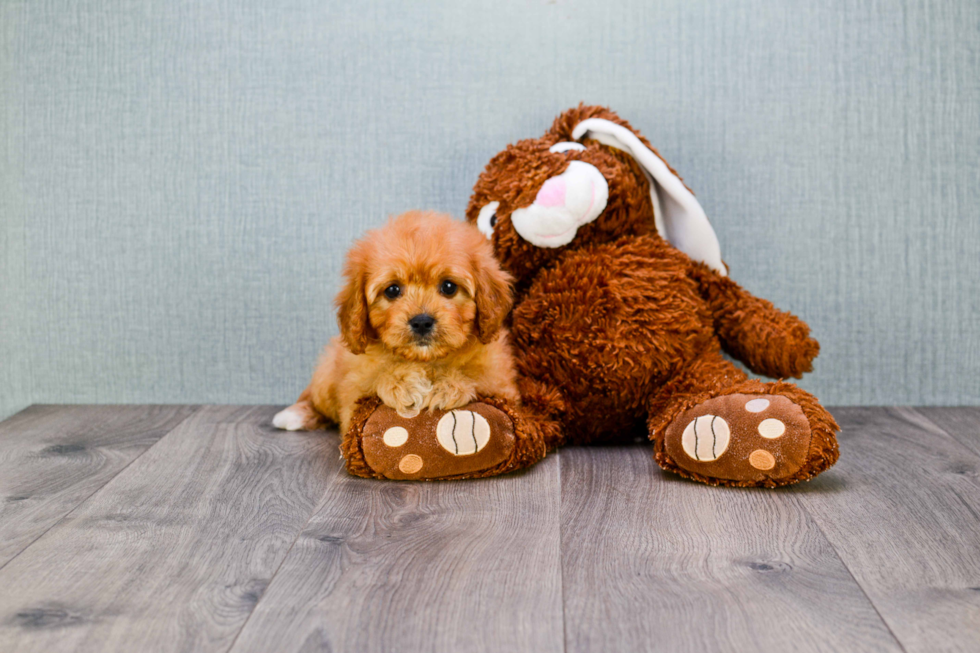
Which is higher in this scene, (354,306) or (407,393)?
(354,306)

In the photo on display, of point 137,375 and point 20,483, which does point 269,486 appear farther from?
point 137,375

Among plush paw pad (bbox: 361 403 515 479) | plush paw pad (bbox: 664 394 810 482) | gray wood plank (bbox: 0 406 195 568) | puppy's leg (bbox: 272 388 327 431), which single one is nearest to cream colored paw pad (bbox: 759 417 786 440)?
plush paw pad (bbox: 664 394 810 482)

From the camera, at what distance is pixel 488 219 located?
174 cm

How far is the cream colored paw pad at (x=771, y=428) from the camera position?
138cm

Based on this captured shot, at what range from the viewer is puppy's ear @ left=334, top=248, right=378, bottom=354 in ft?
4.86

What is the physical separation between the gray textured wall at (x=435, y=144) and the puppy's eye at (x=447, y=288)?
0.61 meters

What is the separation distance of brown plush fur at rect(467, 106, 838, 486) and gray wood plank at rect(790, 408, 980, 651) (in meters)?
0.25

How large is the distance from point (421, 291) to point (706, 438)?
565 mm

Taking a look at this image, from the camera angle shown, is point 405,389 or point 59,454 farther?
point 59,454

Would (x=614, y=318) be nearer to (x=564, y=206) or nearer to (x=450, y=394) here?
(x=564, y=206)

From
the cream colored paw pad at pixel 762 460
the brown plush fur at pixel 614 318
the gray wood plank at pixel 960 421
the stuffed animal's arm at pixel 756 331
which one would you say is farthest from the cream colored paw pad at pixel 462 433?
the gray wood plank at pixel 960 421

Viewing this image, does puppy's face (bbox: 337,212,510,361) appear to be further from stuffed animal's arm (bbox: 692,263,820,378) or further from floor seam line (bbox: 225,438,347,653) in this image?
stuffed animal's arm (bbox: 692,263,820,378)

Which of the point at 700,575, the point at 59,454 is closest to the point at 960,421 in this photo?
the point at 700,575

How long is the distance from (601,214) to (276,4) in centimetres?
98
